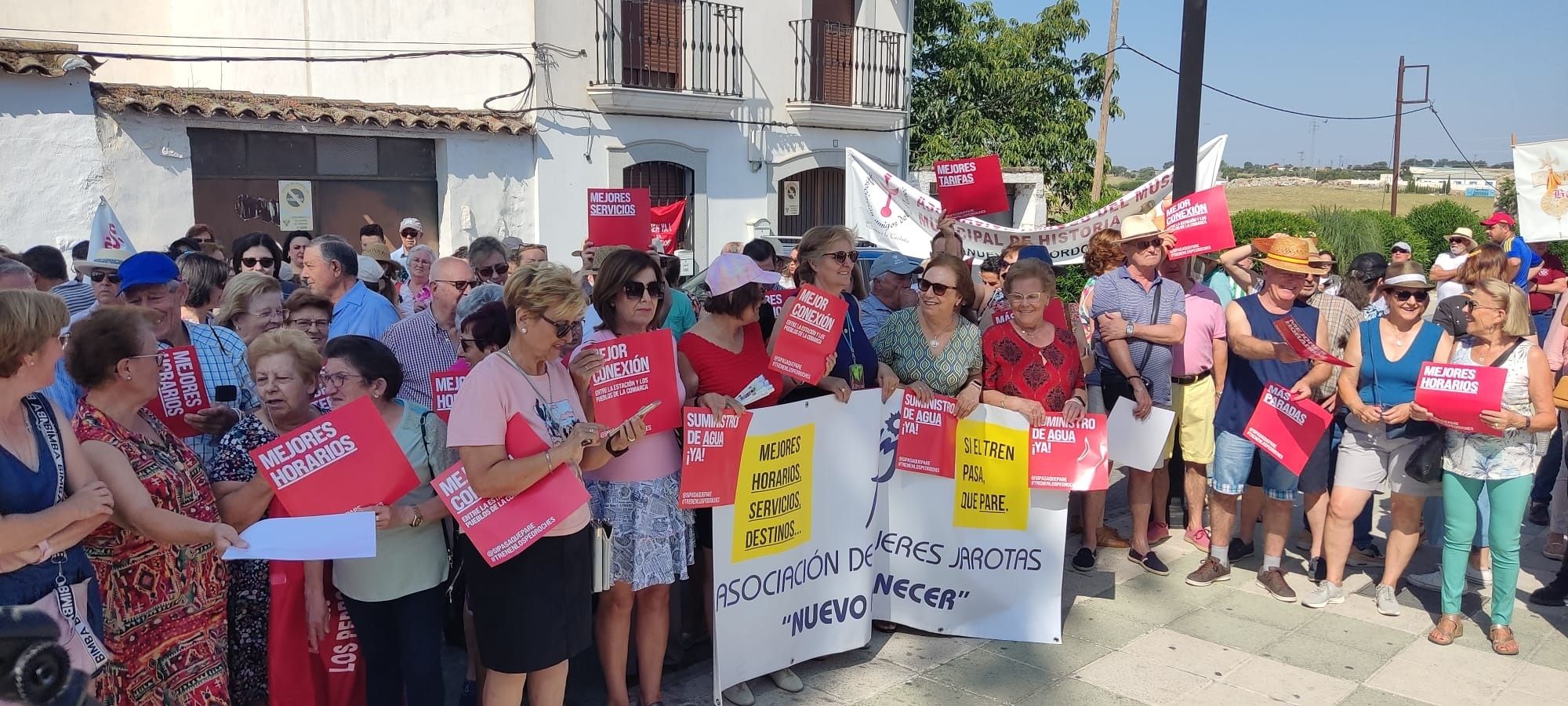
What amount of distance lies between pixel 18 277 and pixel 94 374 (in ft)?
8.67

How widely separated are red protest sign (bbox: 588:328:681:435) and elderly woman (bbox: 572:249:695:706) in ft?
0.39

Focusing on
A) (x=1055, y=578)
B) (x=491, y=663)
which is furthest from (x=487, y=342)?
(x=1055, y=578)

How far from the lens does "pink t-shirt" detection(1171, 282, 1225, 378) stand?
6.37 meters

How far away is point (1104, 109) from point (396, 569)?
26122 millimetres

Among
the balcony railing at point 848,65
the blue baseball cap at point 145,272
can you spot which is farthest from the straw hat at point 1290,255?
the balcony railing at point 848,65

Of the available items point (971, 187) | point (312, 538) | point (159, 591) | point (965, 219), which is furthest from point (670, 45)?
point (159, 591)

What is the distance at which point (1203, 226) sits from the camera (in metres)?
6.27

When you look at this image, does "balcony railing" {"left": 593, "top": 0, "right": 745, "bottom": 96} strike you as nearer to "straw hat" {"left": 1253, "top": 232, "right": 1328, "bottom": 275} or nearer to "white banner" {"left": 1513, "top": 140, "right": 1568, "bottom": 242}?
"white banner" {"left": 1513, "top": 140, "right": 1568, "bottom": 242}

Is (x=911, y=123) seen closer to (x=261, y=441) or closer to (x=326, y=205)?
(x=326, y=205)

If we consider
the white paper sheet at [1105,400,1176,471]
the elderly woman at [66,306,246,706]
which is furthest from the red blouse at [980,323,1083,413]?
the elderly woman at [66,306,246,706]

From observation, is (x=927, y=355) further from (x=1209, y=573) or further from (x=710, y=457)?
(x=1209, y=573)

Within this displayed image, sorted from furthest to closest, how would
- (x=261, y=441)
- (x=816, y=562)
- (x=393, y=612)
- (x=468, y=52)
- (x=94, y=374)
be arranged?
(x=468, y=52) < (x=816, y=562) < (x=393, y=612) < (x=261, y=441) < (x=94, y=374)

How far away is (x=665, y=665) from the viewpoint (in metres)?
4.79

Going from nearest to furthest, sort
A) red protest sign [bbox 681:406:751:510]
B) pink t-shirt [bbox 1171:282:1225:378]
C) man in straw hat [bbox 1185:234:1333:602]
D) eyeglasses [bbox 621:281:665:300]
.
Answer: eyeglasses [bbox 621:281:665:300] → red protest sign [bbox 681:406:751:510] → man in straw hat [bbox 1185:234:1333:602] → pink t-shirt [bbox 1171:282:1225:378]
